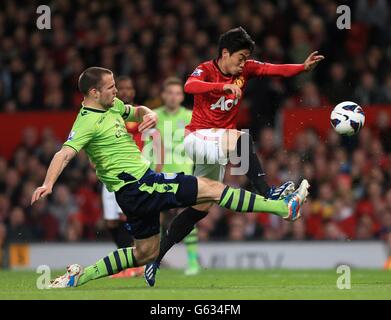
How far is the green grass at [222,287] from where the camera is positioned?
29.0 ft

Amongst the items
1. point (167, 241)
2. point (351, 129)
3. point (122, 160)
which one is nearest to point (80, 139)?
point (122, 160)

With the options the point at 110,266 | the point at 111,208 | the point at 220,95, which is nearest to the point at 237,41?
the point at 220,95

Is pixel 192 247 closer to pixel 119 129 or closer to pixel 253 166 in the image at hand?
pixel 253 166

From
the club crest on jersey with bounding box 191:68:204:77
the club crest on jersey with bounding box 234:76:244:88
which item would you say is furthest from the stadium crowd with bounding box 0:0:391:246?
the club crest on jersey with bounding box 191:68:204:77

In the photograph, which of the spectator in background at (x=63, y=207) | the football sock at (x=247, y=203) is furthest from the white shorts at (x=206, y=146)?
the spectator in background at (x=63, y=207)

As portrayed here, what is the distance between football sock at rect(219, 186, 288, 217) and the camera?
945 centimetres

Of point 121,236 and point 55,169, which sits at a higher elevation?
point 55,169

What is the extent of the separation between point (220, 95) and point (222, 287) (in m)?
1.80

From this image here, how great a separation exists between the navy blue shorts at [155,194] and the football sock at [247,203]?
0.89ft

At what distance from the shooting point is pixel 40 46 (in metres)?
18.7

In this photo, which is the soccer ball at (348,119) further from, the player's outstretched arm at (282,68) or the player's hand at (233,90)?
the player's hand at (233,90)

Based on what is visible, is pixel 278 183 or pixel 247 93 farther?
pixel 247 93

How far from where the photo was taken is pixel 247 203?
31.0 feet
